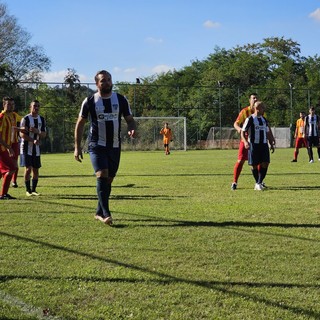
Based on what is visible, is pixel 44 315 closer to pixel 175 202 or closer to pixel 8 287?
pixel 8 287

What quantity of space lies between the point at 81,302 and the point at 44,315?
1.06 feet

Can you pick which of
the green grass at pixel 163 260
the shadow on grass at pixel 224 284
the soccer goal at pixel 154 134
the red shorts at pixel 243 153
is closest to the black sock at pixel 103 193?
the green grass at pixel 163 260

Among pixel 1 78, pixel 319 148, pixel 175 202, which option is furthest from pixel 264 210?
pixel 1 78

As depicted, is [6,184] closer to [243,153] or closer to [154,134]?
[243,153]

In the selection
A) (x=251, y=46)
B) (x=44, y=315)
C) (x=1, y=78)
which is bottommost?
(x=44, y=315)

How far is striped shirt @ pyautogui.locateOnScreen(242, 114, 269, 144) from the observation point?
10.6 m

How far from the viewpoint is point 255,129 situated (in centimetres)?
1068

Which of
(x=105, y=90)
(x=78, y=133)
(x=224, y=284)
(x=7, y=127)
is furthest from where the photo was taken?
(x=7, y=127)

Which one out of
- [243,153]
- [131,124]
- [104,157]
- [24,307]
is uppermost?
[131,124]

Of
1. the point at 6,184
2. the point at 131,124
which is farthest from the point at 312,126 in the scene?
the point at 131,124

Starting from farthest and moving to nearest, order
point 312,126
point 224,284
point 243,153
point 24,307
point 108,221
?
1. point 312,126
2. point 243,153
3. point 108,221
4. point 224,284
5. point 24,307

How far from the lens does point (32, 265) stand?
184 inches

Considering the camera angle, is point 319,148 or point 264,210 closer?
point 264,210

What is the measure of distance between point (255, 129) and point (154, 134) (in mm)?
35938
